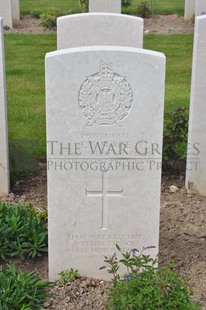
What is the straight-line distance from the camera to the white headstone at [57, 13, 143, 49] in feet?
16.9

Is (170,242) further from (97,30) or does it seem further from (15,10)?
(15,10)

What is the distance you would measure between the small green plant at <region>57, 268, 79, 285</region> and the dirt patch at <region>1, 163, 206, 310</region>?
0.04 m

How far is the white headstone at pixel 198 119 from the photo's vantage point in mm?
5176

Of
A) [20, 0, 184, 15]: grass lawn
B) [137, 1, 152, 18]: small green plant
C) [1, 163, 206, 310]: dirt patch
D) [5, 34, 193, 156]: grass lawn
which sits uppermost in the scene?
[137, 1, 152, 18]: small green plant

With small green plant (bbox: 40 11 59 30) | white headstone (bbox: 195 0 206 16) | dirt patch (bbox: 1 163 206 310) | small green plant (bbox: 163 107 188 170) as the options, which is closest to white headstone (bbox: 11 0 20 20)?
small green plant (bbox: 40 11 59 30)

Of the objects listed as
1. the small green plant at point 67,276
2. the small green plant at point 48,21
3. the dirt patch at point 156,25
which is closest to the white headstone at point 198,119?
the small green plant at point 67,276

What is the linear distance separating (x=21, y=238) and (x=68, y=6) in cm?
1203

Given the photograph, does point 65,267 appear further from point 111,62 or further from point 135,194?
point 111,62

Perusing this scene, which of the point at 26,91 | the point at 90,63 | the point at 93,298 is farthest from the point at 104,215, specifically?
the point at 26,91

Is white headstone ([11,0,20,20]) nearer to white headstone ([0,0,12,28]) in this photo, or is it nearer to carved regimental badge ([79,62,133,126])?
white headstone ([0,0,12,28])

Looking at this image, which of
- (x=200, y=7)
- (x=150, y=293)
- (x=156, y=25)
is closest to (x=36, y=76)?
(x=200, y=7)

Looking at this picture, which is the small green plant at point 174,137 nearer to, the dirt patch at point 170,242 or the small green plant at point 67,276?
the dirt patch at point 170,242

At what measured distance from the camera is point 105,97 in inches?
146

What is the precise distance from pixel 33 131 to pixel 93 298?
3275 mm
